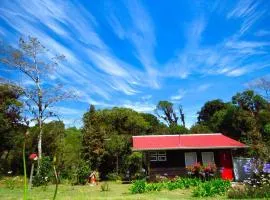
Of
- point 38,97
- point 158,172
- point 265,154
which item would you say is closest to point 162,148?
point 158,172

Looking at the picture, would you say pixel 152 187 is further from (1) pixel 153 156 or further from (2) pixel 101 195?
(1) pixel 153 156

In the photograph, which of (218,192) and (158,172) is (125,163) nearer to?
(158,172)

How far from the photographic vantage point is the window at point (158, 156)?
2892 cm

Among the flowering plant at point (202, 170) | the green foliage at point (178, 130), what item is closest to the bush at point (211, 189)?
the flowering plant at point (202, 170)

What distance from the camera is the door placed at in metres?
28.2

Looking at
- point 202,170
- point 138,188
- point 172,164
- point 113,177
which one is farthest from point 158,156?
point 138,188

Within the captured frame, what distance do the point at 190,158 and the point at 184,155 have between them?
0.62 metres

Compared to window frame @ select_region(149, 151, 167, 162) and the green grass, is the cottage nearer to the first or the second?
window frame @ select_region(149, 151, 167, 162)

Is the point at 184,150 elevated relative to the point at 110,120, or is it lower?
lower

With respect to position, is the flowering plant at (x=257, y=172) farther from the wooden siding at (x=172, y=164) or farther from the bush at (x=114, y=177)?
the bush at (x=114, y=177)

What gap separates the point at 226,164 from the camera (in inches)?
1127

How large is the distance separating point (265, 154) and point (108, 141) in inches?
698

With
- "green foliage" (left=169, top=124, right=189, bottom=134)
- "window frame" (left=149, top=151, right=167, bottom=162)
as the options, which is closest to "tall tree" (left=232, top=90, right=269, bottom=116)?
"green foliage" (left=169, top=124, right=189, bottom=134)

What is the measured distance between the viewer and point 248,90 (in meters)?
49.6
